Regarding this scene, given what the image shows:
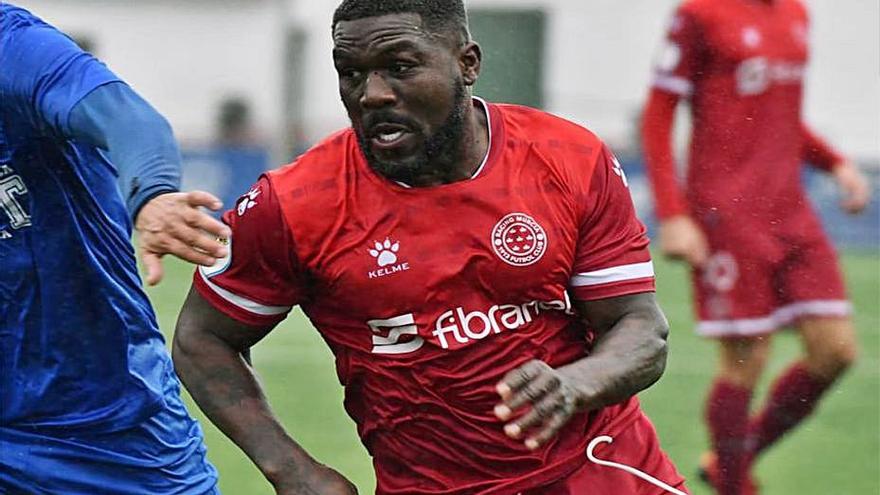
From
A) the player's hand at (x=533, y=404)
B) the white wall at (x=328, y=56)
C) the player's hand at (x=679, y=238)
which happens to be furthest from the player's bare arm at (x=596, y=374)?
the white wall at (x=328, y=56)

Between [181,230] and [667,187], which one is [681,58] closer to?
[667,187]

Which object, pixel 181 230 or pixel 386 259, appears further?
pixel 386 259

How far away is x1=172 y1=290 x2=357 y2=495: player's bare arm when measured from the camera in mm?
3629

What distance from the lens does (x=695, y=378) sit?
10047 mm

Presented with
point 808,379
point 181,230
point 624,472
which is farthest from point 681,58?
point 181,230

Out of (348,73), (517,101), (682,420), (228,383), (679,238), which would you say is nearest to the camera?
(348,73)

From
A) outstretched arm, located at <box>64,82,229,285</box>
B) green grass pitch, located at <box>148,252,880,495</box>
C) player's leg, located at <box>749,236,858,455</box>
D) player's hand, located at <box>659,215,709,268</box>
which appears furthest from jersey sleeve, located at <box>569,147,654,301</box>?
green grass pitch, located at <box>148,252,880,495</box>

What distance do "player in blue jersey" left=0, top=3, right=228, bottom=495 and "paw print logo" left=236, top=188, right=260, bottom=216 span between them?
322 millimetres

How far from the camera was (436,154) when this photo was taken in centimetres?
358

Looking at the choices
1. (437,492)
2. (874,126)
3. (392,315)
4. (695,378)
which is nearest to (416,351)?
(392,315)

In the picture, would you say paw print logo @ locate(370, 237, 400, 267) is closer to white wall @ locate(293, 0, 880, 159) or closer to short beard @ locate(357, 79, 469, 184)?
short beard @ locate(357, 79, 469, 184)

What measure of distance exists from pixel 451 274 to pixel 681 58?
309 centimetres

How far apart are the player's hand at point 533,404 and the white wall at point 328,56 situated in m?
16.7

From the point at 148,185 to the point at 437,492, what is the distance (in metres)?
0.97
